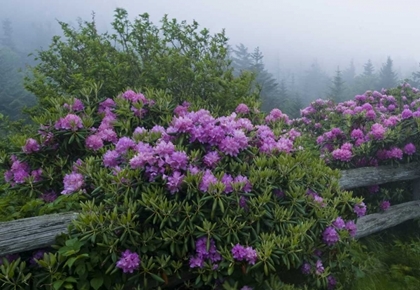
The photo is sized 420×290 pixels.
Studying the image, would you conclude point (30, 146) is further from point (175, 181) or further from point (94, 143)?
point (175, 181)

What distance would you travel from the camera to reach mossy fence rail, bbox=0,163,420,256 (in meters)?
2.67

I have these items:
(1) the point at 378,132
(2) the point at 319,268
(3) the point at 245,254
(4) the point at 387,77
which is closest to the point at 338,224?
(2) the point at 319,268

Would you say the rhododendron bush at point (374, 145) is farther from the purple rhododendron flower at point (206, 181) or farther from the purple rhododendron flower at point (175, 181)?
the purple rhododendron flower at point (175, 181)

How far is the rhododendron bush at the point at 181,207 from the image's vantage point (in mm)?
2771

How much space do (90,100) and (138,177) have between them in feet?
5.64

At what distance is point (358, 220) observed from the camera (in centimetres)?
498

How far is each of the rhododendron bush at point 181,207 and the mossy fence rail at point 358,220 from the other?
131 millimetres

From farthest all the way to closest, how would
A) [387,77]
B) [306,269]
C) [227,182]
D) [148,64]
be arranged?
[387,77] → [148,64] → [306,269] → [227,182]

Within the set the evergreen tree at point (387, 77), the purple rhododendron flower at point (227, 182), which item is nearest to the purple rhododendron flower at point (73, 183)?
the purple rhododendron flower at point (227, 182)

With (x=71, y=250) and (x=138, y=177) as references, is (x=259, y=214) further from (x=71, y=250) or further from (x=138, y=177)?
(x=71, y=250)

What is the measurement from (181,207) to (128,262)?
58 cm

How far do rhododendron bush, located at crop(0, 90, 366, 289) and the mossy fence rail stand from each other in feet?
0.43

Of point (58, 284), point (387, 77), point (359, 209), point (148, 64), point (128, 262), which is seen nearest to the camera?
point (58, 284)

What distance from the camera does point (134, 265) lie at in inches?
107
